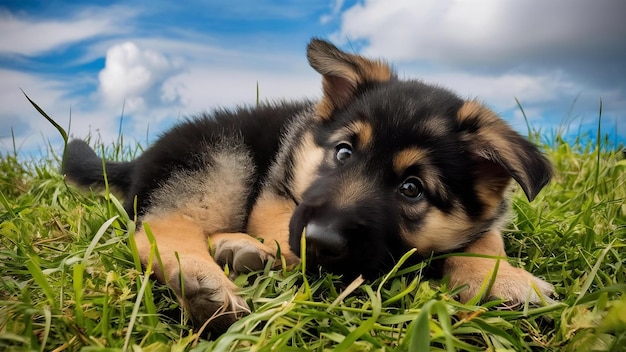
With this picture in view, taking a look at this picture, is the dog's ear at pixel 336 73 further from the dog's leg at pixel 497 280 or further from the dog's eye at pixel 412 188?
the dog's leg at pixel 497 280

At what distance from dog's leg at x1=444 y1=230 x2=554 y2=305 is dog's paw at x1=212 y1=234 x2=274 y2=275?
86 centimetres

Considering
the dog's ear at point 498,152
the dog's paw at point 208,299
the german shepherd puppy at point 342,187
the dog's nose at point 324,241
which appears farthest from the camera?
the dog's ear at point 498,152

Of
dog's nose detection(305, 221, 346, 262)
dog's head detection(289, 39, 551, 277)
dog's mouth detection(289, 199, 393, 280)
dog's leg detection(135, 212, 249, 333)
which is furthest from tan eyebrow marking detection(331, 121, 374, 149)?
dog's leg detection(135, 212, 249, 333)

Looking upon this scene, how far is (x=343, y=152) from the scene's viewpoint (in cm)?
261

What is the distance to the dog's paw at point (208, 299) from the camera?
193cm

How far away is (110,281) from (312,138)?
4.34 ft

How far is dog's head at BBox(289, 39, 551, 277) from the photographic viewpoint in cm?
222

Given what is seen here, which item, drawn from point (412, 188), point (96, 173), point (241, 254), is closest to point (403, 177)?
point (412, 188)

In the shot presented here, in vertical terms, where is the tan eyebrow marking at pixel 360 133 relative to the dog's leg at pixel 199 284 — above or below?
above

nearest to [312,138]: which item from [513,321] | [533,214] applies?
[513,321]

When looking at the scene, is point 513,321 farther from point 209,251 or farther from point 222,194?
point 222,194

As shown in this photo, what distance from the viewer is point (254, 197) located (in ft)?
10.3

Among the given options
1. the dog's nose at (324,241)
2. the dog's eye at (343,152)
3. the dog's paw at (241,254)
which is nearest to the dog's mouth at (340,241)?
the dog's nose at (324,241)

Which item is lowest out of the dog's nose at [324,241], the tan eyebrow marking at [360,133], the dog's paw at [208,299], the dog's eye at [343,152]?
the dog's paw at [208,299]
